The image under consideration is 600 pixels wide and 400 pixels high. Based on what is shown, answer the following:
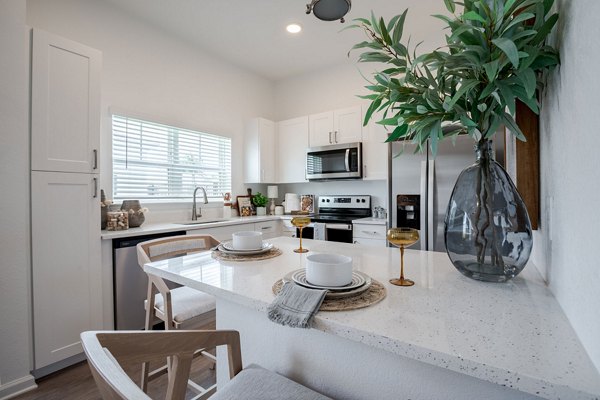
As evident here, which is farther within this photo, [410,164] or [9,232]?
[410,164]

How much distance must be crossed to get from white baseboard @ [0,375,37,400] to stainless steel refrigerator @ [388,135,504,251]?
292 cm

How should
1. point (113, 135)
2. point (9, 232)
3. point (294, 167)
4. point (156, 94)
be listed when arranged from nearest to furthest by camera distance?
point (9, 232) < point (113, 135) < point (156, 94) < point (294, 167)

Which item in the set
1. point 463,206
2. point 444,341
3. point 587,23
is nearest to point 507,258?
point 463,206

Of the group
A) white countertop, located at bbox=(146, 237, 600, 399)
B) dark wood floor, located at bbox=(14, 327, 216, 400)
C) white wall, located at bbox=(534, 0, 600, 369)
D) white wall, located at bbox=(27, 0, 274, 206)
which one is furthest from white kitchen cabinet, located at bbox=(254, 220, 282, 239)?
white wall, located at bbox=(534, 0, 600, 369)

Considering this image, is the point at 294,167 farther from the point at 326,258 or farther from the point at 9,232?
the point at 326,258

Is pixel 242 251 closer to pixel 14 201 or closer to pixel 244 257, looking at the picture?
pixel 244 257

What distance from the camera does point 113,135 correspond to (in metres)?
2.83

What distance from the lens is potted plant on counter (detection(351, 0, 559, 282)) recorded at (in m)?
0.68

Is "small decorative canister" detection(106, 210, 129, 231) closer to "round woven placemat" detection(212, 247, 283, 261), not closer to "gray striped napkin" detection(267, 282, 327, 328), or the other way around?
"round woven placemat" detection(212, 247, 283, 261)

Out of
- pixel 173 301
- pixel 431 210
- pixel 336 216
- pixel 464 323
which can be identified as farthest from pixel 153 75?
pixel 464 323

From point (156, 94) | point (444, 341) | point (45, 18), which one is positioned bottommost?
point (444, 341)

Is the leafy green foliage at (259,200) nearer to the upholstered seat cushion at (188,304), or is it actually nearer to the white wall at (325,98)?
the white wall at (325,98)

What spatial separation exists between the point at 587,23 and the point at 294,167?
Answer: 3.73m

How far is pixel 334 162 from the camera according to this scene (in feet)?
12.3
